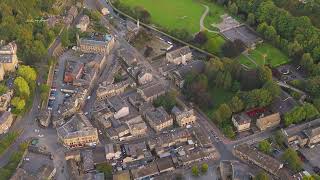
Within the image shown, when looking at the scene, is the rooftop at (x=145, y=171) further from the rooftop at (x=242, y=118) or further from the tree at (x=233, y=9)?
the tree at (x=233, y=9)

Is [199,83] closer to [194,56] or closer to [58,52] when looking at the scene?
[194,56]

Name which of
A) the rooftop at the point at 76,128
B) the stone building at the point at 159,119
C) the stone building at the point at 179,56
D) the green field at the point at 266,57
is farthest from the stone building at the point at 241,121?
the rooftop at the point at 76,128

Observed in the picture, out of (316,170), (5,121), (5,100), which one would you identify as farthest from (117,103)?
(316,170)

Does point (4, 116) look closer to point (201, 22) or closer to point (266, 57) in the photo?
point (201, 22)

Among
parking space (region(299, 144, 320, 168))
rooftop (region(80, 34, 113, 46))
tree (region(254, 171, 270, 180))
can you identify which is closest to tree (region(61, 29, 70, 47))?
rooftop (region(80, 34, 113, 46))

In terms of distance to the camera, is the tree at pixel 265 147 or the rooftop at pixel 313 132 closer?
the tree at pixel 265 147

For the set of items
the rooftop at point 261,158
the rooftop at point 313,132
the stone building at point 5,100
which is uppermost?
the rooftop at point 313,132

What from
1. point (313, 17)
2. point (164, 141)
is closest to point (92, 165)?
point (164, 141)
